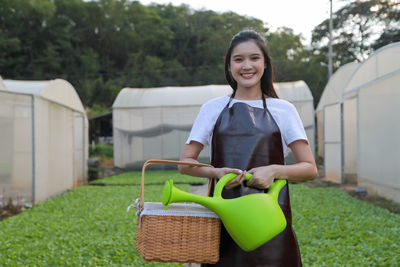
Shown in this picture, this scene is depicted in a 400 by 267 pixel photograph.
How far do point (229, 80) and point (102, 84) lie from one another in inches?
1203

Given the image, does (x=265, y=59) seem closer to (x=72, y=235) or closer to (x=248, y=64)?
(x=248, y=64)

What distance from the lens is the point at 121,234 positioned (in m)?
4.87

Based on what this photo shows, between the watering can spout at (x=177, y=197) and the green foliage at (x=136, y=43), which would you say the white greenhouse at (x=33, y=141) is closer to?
the watering can spout at (x=177, y=197)

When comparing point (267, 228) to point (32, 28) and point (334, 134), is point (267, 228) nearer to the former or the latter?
point (334, 134)

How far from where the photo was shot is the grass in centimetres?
389

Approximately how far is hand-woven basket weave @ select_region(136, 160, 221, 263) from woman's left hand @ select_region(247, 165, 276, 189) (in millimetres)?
161

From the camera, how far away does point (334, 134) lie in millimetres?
10453

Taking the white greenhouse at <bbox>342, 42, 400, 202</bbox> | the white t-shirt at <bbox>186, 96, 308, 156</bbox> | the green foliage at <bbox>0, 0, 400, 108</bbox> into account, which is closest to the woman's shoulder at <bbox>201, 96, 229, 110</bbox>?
the white t-shirt at <bbox>186, 96, 308, 156</bbox>

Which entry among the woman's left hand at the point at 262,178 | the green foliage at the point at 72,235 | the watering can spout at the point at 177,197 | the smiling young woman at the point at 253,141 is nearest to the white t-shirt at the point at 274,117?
the smiling young woman at the point at 253,141

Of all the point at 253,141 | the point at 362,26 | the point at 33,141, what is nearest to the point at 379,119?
the point at 33,141

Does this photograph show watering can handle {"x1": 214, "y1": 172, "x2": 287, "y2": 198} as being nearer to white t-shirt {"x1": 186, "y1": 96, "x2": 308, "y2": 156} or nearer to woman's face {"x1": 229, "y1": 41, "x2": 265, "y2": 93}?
white t-shirt {"x1": 186, "y1": 96, "x2": 308, "y2": 156}

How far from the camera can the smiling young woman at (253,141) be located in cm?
124

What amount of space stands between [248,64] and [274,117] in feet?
0.71

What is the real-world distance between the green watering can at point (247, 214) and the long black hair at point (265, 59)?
1.78 feet
